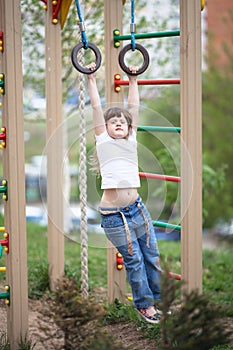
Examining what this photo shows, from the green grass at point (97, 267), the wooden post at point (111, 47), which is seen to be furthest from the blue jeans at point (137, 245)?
the wooden post at point (111, 47)

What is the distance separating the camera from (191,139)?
386 centimetres

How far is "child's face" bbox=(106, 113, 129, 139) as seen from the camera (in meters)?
3.65

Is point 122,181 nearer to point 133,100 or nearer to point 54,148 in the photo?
point 133,100

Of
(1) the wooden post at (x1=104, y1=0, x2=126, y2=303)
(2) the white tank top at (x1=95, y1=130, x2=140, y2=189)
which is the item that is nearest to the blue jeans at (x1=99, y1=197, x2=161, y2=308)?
(2) the white tank top at (x1=95, y1=130, x2=140, y2=189)

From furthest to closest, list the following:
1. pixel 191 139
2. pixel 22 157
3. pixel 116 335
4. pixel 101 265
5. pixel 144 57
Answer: pixel 101 265 < pixel 116 335 < pixel 191 139 < pixel 22 157 < pixel 144 57

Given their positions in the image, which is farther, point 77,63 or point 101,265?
point 101,265

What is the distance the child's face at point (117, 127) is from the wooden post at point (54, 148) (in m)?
1.21

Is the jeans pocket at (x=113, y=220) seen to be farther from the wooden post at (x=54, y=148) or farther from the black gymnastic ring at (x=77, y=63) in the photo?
the wooden post at (x=54, y=148)

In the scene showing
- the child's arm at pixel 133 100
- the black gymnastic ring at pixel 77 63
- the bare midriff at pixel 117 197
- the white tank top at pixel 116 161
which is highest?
the black gymnastic ring at pixel 77 63

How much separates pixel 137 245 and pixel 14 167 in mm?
771

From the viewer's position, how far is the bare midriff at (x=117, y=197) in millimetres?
3672

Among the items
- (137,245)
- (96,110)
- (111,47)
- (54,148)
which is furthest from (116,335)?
(111,47)

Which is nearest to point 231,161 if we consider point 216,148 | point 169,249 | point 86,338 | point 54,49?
point 216,148

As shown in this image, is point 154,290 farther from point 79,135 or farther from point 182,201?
point 79,135
